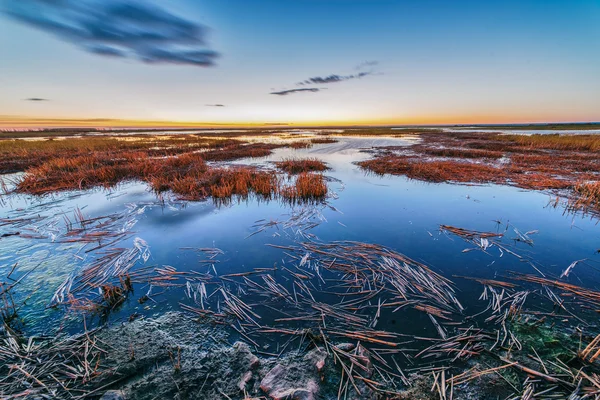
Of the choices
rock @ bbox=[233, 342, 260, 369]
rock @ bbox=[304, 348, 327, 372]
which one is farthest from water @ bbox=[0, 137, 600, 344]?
Answer: rock @ bbox=[304, 348, 327, 372]

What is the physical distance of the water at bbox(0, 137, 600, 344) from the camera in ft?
16.7

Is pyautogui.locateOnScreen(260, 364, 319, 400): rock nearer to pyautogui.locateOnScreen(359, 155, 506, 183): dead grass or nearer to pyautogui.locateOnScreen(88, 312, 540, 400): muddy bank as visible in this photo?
pyautogui.locateOnScreen(88, 312, 540, 400): muddy bank

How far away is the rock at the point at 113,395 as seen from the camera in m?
2.90

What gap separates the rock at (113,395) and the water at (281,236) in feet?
5.78

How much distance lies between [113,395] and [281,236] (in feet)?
18.7

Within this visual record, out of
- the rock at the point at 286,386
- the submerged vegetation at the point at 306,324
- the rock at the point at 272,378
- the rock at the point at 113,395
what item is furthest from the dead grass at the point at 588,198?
the rock at the point at 113,395

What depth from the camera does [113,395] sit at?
294cm

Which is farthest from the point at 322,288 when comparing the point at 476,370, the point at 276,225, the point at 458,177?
the point at 458,177

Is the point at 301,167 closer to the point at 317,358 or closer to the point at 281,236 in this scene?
the point at 281,236

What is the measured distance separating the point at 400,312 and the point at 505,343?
5.53 feet

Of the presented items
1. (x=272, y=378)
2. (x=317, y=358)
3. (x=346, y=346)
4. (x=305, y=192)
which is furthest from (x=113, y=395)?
(x=305, y=192)

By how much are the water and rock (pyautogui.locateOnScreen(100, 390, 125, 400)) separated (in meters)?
1.76

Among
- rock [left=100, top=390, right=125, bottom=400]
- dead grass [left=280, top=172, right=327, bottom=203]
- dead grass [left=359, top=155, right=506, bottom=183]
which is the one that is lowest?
rock [left=100, top=390, right=125, bottom=400]

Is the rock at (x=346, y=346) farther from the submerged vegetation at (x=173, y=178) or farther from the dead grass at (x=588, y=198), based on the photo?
the dead grass at (x=588, y=198)
